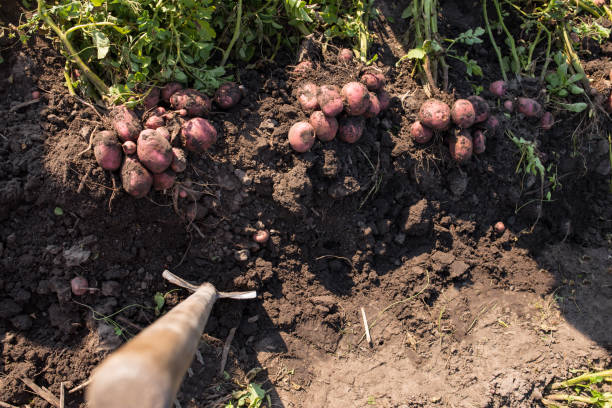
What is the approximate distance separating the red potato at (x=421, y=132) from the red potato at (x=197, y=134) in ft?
4.49

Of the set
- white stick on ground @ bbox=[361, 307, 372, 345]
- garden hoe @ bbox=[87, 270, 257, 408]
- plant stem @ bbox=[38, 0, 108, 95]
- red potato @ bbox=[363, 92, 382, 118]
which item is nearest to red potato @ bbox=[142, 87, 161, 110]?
plant stem @ bbox=[38, 0, 108, 95]

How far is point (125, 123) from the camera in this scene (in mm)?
2164

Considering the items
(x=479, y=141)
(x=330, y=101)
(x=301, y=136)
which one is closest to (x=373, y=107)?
(x=330, y=101)

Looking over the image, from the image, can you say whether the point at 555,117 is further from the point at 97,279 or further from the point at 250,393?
the point at 97,279

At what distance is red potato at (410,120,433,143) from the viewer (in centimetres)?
268

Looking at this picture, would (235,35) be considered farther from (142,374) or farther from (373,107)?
(142,374)

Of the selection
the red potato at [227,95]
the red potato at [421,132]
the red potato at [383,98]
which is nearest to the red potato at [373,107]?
the red potato at [383,98]

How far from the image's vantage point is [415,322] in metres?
2.66

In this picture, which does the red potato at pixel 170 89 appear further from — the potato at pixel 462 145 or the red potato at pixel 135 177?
the potato at pixel 462 145

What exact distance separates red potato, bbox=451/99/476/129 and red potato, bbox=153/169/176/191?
73.3 inches

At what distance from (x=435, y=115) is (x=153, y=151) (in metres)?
1.80

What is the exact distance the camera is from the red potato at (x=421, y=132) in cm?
268

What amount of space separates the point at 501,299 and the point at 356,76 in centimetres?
189

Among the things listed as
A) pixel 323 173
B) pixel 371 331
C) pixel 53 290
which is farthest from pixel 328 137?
pixel 53 290
